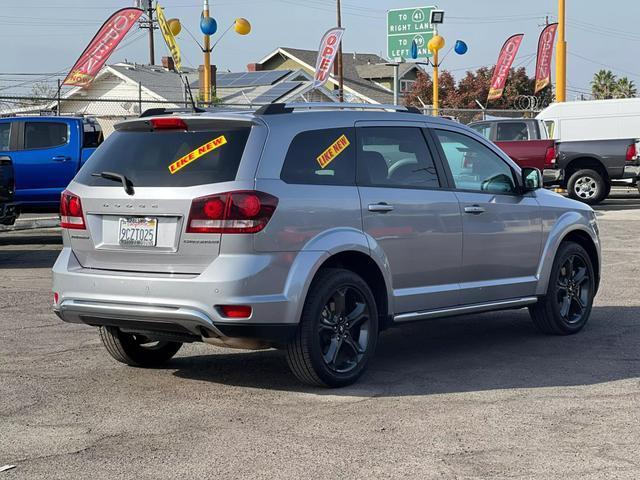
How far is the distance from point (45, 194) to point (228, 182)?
1157 centimetres

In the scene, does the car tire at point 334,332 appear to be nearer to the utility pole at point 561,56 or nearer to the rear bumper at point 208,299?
the rear bumper at point 208,299

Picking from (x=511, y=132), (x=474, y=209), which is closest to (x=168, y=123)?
(x=474, y=209)

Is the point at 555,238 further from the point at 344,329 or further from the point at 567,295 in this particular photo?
the point at 344,329

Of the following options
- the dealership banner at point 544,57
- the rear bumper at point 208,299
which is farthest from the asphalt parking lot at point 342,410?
the dealership banner at point 544,57

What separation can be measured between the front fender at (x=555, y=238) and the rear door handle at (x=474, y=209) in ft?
3.00

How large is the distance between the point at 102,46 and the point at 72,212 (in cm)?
2158

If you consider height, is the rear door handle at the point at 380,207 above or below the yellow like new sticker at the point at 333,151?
below

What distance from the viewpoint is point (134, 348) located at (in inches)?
298

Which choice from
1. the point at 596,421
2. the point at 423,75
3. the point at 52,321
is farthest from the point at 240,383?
the point at 423,75

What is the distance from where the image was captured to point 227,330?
6.28m

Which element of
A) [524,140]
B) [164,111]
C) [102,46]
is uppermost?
[102,46]

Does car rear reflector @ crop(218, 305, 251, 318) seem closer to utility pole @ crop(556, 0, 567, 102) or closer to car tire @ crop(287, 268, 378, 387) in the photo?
car tire @ crop(287, 268, 378, 387)

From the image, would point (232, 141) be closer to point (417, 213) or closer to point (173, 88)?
point (417, 213)

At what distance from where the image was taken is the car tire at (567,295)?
8.69 metres
